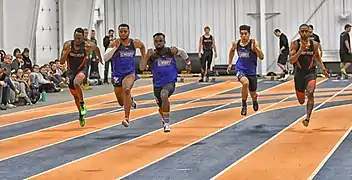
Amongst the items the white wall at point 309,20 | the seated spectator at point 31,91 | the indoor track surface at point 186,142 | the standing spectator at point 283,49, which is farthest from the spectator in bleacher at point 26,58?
the white wall at point 309,20

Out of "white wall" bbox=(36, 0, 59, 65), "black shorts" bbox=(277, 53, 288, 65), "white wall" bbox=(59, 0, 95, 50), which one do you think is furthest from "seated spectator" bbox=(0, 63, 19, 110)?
"black shorts" bbox=(277, 53, 288, 65)

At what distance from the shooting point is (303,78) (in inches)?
460

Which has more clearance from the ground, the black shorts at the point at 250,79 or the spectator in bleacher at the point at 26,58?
the spectator in bleacher at the point at 26,58

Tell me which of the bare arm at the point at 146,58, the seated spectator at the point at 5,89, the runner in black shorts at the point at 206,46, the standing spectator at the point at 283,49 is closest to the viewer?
the bare arm at the point at 146,58

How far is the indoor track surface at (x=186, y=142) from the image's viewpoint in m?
8.37

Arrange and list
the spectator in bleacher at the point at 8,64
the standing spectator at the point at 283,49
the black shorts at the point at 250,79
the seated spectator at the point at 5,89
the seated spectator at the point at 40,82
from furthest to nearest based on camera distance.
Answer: the standing spectator at the point at 283,49 < the seated spectator at the point at 40,82 < the spectator in bleacher at the point at 8,64 < the seated spectator at the point at 5,89 < the black shorts at the point at 250,79

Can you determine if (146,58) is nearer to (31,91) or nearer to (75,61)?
(75,61)

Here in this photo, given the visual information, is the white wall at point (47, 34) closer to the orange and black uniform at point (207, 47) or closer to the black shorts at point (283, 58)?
the orange and black uniform at point (207, 47)

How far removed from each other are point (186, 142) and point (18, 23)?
1263 cm

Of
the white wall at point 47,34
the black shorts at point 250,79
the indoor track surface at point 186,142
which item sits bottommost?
the indoor track surface at point 186,142

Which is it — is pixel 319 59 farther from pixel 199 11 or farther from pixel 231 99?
pixel 199 11

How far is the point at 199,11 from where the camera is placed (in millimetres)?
30922

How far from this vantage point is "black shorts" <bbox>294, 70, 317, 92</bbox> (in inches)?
457

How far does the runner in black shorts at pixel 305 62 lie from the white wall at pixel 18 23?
1200 centimetres
